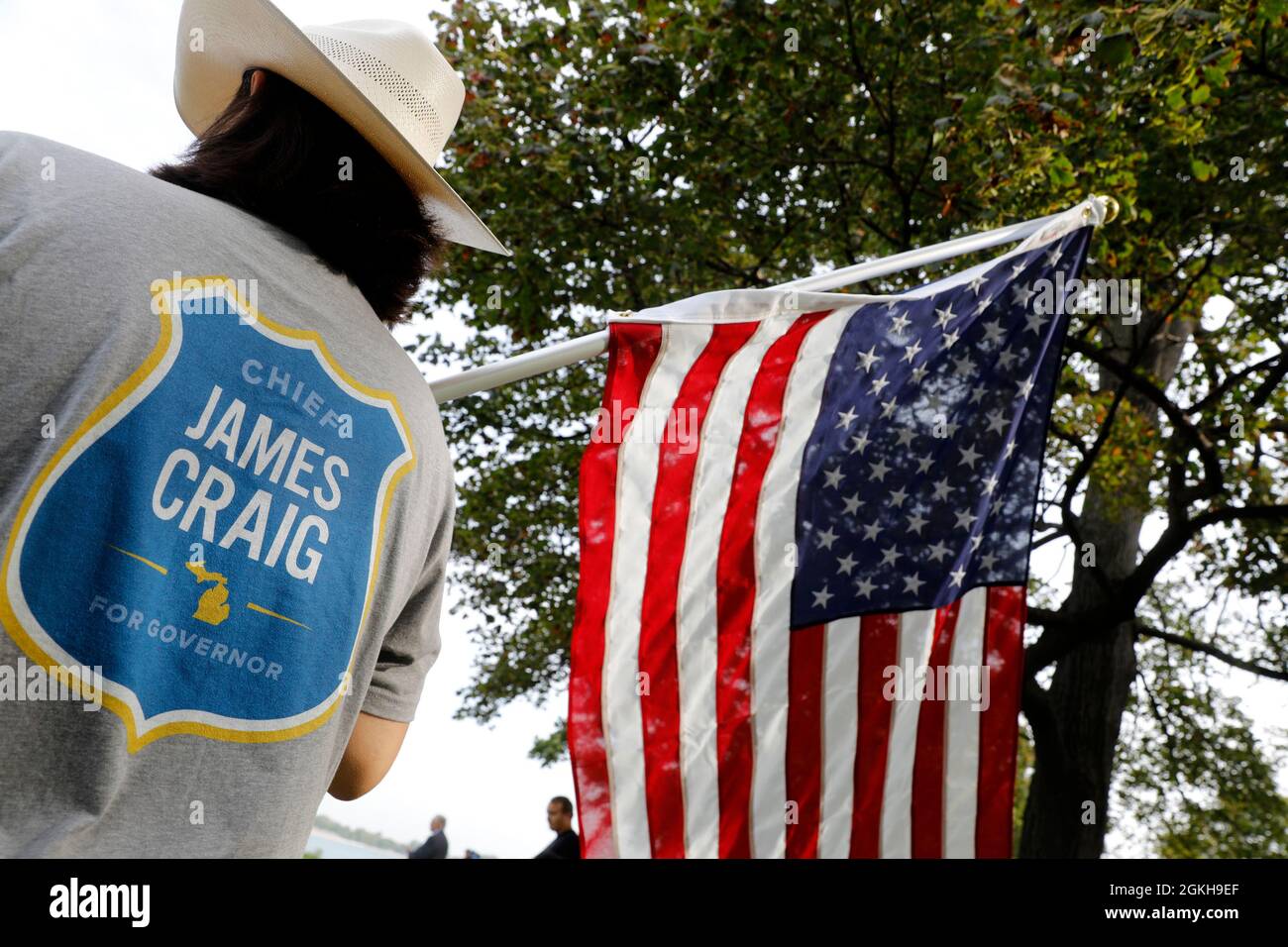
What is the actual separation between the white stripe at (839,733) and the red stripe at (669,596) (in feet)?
1.52

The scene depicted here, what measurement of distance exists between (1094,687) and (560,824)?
5.57 metres

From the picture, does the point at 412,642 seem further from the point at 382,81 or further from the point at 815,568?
the point at 815,568

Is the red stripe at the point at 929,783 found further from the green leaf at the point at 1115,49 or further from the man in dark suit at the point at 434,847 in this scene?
the man in dark suit at the point at 434,847

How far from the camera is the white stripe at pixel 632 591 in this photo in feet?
11.5

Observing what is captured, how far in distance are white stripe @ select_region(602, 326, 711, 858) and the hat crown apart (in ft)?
5.67

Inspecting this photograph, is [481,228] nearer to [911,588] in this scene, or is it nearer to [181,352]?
[181,352]

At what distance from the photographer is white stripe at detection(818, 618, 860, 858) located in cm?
345

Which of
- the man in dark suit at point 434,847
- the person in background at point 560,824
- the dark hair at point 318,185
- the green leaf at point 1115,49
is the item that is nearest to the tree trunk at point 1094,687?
the person in background at point 560,824

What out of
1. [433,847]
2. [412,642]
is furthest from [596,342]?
[433,847]

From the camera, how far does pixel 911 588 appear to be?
3682 mm

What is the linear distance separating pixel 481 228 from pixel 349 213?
20.5 inches

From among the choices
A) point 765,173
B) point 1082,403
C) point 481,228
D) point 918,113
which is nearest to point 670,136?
point 765,173

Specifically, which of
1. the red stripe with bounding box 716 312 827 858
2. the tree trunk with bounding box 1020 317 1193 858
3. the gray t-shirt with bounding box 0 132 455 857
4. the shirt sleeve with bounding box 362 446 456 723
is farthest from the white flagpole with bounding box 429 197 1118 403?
the tree trunk with bounding box 1020 317 1193 858

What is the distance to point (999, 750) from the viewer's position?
3463mm
